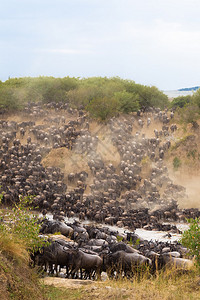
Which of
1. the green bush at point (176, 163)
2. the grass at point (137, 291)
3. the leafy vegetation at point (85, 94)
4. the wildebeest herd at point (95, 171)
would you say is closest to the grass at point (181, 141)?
the wildebeest herd at point (95, 171)

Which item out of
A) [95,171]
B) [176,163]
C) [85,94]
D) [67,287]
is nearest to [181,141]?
[176,163]

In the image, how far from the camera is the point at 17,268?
12273 mm

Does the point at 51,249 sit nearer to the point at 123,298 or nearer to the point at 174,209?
the point at 123,298

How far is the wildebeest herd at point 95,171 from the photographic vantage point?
3070 cm

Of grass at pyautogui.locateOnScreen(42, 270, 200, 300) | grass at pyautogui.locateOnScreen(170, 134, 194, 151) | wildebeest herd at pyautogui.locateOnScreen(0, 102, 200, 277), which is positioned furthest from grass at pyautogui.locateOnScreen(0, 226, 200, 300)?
grass at pyautogui.locateOnScreen(170, 134, 194, 151)

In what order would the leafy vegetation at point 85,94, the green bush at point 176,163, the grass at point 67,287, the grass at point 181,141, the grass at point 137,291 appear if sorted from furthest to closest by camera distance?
the leafy vegetation at point 85,94 < the grass at point 181,141 < the green bush at point 176,163 < the grass at point 137,291 < the grass at point 67,287

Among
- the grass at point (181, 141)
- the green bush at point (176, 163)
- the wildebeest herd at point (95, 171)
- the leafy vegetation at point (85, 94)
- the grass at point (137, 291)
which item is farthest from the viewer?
the leafy vegetation at point (85, 94)

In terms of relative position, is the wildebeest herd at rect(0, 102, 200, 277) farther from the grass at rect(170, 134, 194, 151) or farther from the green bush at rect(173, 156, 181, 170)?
the green bush at rect(173, 156, 181, 170)

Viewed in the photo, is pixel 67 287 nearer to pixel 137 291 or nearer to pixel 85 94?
pixel 137 291

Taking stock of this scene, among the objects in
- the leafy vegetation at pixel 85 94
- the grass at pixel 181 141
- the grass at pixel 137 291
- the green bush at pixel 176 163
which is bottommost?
the grass at pixel 137 291

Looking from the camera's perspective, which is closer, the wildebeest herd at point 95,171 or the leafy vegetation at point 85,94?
the wildebeest herd at point 95,171

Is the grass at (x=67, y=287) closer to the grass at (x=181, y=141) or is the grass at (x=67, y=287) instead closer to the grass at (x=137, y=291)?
the grass at (x=137, y=291)

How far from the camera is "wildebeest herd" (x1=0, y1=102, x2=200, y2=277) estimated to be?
30703mm

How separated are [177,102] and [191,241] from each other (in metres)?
62.1
